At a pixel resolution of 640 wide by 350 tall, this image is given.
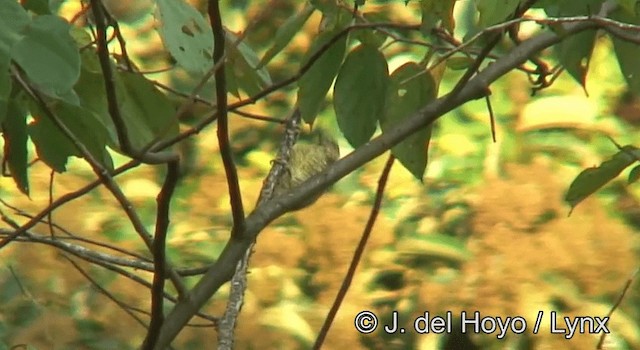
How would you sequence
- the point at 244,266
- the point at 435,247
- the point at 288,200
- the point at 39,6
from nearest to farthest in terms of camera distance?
1. the point at 39,6
2. the point at 288,200
3. the point at 244,266
4. the point at 435,247

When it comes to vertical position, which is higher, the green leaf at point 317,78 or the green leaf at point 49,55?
the green leaf at point 317,78

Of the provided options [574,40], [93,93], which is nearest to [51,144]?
[93,93]

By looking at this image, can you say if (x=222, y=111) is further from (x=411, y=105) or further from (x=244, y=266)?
(x=244, y=266)

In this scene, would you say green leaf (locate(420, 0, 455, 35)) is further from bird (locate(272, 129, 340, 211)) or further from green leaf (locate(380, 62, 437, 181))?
bird (locate(272, 129, 340, 211))

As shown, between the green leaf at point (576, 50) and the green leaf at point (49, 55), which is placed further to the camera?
the green leaf at point (576, 50)

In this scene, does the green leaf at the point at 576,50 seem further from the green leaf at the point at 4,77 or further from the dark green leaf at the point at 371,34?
the green leaf at the point at 4,77

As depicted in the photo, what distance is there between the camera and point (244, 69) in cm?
80

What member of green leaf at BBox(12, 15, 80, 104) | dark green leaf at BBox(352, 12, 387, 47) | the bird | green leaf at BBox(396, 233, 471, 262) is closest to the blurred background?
green leaf at BBox(396, 233, 471, 262)

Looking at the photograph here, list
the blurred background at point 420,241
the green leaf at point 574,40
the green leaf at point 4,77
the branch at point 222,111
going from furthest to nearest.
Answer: the blurred background at point 420,241 → the green leaf at point 574,40 → the branch at point 222,111 → the green leaf at point 4,77

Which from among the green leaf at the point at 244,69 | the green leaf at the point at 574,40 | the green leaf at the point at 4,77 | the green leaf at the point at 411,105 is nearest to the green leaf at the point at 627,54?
the green leaf at the point at 574,40

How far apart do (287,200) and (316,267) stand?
1.34 meters

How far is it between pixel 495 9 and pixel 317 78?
165 mm

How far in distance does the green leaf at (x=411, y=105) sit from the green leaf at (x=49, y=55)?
0.32 meters

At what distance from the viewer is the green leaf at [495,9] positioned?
2.25ft
